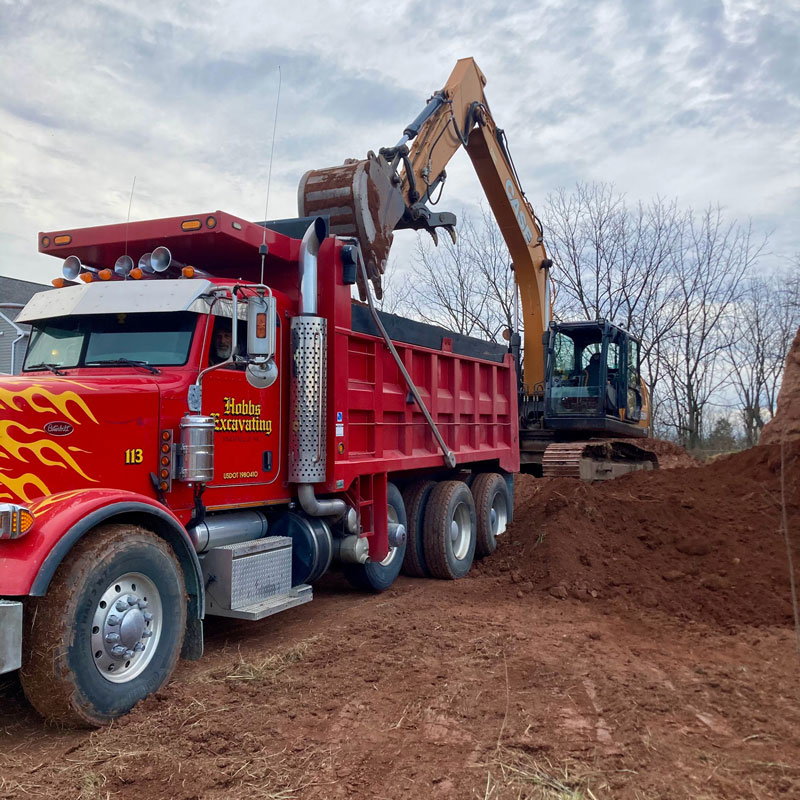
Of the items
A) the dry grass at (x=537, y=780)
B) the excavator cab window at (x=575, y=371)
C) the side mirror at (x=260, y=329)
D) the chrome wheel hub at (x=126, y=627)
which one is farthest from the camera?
the excavator cab window at (x=575, y=371)

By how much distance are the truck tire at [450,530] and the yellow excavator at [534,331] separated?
8.50 ft

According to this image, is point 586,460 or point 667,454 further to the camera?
point 667,454

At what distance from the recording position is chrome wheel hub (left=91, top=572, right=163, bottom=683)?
159 inches

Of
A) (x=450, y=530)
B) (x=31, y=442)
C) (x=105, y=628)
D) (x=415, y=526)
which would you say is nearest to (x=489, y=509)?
(x=450, y=530)

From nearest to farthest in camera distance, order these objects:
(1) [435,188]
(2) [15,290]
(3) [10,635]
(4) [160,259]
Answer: (3) [10,635]
(4) [160,259]
(1) [435,188]
(2) [15,290]

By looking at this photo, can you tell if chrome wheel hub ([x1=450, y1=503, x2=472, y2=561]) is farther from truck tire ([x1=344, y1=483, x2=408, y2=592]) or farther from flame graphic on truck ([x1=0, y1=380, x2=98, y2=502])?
flame graphic on truck ([x1=0, y1=380, x2=98, y2=502])

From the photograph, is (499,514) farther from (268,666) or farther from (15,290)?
(15,290)

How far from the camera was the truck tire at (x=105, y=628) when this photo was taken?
3.78m

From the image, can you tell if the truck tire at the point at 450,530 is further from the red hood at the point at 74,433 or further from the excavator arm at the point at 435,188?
the red hood at the point at 74,433

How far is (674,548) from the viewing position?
8320 millimetres

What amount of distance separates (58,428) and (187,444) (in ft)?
2.57

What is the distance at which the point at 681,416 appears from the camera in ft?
98.4

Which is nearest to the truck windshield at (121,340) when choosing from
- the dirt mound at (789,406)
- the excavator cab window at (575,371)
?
the dirt mound at (789,406)

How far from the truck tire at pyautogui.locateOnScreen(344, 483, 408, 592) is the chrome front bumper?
3773 mm
